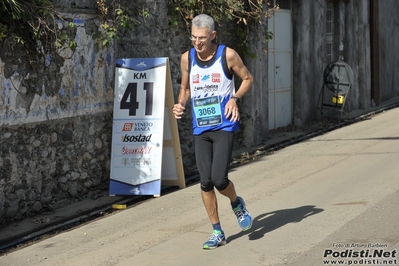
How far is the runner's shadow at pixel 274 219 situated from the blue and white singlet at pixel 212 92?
1.08 m

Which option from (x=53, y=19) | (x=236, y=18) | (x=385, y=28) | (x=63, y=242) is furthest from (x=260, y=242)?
(x=385, y=28)

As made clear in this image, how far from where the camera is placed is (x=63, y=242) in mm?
7984

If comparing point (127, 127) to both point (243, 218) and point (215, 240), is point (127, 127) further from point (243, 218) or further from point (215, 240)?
point (215, 240)

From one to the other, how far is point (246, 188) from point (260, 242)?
2889 millimetres

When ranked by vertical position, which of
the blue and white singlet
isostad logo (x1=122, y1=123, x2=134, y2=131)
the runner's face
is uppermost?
the runner's face

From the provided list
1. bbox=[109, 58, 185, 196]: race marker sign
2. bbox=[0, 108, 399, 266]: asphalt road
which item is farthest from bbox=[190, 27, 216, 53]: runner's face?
bbox=[109, 58, 185, 196]: race marker sign

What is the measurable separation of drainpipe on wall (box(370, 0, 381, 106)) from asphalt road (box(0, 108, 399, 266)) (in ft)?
33.8

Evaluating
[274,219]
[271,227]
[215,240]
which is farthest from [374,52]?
[215,240]

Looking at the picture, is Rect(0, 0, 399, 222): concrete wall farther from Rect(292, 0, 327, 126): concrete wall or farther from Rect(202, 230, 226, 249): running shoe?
Rect(292, 0, 327, 126): concrete wall

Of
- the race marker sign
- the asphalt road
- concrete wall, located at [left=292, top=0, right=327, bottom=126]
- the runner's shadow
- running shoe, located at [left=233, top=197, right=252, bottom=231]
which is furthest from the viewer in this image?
concrete wall, located at [left=292, top=0, right=327, bottom=126]

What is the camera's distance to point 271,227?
792 centimetres

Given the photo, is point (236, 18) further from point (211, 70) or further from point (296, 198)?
point (211, 70)

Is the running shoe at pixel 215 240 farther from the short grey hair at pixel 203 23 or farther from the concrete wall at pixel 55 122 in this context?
the concrete wall at pixel 55 122

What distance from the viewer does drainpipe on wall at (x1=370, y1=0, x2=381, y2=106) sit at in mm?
21797
